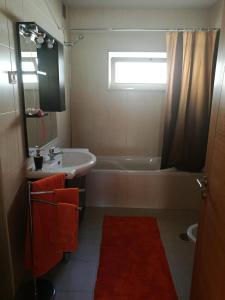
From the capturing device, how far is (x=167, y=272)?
→ 1865 millimetres

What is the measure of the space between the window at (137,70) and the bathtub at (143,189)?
4.03ft

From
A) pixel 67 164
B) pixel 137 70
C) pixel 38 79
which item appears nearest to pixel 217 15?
pixel 137 70

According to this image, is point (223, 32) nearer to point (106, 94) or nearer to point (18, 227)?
point (18, 227)

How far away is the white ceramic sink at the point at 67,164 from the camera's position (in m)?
1.70

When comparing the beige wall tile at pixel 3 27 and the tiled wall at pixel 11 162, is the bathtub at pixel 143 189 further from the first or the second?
the beige wall tile at pixel 3 27

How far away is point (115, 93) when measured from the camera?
3166 millimetres

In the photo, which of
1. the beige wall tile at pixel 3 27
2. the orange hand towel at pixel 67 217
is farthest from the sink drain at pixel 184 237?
the beige wall tile at pixel 3 27

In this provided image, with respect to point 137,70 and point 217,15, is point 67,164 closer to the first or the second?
point 137,70

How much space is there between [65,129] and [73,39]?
121 cm

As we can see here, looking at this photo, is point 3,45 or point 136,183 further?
point 136,183

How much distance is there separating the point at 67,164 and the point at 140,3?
6.86 feet

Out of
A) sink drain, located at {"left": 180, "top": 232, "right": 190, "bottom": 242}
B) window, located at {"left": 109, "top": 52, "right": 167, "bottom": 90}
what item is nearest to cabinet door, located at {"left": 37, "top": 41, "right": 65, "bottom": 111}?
window, located at {"left": 109, "top": 52, "right": 167, "bottom": 90}

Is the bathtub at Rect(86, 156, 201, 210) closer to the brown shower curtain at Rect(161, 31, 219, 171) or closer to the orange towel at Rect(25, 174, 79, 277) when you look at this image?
the brown shower curtain at Rect(161, 31, 219, 171)

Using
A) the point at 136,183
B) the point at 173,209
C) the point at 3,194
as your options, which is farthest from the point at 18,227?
the point at 173,209
